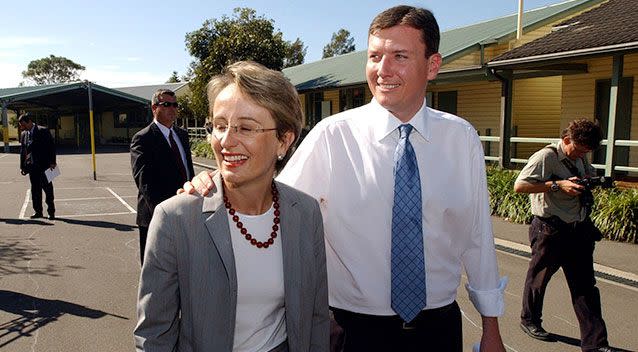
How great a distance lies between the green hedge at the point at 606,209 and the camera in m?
8.67

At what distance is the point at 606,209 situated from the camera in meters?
9.00

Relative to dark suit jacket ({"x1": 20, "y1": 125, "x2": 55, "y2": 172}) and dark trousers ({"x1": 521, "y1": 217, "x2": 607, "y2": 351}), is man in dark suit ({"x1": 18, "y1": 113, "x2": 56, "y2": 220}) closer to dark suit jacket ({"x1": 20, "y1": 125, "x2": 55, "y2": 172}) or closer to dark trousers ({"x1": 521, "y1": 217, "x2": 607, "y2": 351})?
dark suit jacket ({"x1": 20, "y1": 125, "x2": 55, "y2": 172})

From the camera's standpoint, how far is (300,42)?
72.8m

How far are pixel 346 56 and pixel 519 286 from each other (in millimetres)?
26082

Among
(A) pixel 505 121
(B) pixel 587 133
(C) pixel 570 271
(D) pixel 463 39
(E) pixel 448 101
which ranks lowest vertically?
(C) pixel 570 271

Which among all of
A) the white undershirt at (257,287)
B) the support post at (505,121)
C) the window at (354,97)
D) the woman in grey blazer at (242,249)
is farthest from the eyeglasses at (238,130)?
the window at (354,97)

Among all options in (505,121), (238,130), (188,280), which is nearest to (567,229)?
(238,130)

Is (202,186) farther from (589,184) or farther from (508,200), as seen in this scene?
(508,200)

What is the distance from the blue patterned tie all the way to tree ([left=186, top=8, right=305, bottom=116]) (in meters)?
25.4

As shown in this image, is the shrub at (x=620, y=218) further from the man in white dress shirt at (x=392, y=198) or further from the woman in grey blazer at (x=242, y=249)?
the woman in grey blazer at (x=242, y=249)

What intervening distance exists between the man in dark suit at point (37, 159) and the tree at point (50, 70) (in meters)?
101

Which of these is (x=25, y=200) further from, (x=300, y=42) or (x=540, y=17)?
(x=300, y=42)

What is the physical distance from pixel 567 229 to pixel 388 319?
A: 3140 millimetres

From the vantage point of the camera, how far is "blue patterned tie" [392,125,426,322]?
83.9 inches
